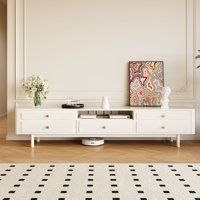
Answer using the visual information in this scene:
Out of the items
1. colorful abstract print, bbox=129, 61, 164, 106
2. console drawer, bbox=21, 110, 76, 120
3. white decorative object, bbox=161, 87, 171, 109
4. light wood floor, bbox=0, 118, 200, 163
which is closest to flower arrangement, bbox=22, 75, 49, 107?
console drawer, bbox=21, 110, 76, 120

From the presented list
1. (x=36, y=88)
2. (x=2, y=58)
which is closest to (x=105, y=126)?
(x=36, y=88)

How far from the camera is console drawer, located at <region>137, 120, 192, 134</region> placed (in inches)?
168

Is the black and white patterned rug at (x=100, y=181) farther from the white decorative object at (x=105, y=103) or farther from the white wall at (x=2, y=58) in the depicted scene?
the white wall at (x=2, y=58)

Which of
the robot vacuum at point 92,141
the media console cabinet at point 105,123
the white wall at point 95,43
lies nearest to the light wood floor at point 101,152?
the robot vacuum at point 92,141

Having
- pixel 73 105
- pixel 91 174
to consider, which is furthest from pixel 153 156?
pixel 73 105

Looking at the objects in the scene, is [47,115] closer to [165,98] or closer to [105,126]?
[105,126]

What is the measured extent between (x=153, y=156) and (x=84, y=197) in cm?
162

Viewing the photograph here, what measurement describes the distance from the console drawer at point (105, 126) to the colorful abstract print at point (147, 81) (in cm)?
57

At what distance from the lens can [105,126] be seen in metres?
4.29

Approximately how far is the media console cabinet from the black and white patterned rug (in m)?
1.02

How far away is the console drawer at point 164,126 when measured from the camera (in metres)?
4.27

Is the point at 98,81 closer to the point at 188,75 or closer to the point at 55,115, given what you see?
the point at 55,115

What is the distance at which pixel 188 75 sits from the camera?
473 cm

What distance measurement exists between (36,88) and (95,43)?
116 centimetres
